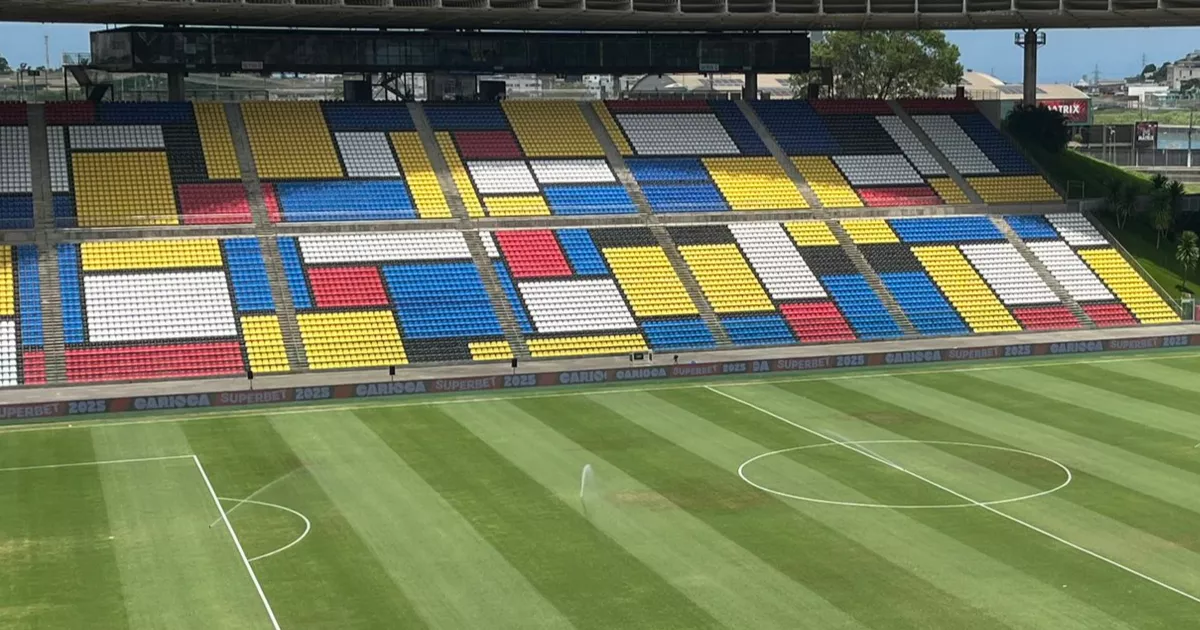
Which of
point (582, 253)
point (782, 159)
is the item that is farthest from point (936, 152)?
point (582, 253)

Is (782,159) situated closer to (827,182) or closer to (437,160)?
(827,182)

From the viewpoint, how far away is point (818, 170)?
80.6m

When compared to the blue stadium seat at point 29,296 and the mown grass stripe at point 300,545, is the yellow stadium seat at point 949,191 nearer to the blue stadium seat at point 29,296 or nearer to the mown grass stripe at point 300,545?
the mown grass stripe at point 300,545

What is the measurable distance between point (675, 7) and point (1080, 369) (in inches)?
1124

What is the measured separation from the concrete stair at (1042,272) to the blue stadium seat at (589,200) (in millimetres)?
19087

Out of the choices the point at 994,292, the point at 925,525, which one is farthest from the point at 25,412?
the point at 994,292

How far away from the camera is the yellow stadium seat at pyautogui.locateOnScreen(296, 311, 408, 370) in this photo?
200 feet

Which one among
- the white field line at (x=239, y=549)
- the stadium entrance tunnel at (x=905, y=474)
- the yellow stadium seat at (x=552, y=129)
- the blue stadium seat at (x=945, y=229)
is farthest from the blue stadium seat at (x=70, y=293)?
the blue stadium seat at (x=945, y=229)

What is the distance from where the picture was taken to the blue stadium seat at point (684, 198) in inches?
2970

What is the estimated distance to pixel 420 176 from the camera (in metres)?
74.1

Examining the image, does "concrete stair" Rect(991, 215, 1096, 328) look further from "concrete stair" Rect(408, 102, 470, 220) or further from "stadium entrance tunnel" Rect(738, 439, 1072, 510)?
"concrete stair" Rect(408, 102, 470, 220)

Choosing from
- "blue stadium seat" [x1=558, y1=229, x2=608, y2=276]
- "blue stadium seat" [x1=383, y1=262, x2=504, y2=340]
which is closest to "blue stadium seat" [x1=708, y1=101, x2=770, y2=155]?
"blue stadium seat" [x1=558, y1=229, x2=608, y2=276]

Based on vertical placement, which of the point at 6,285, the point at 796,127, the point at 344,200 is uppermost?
the point at 796,127

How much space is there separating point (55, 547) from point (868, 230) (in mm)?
48233
